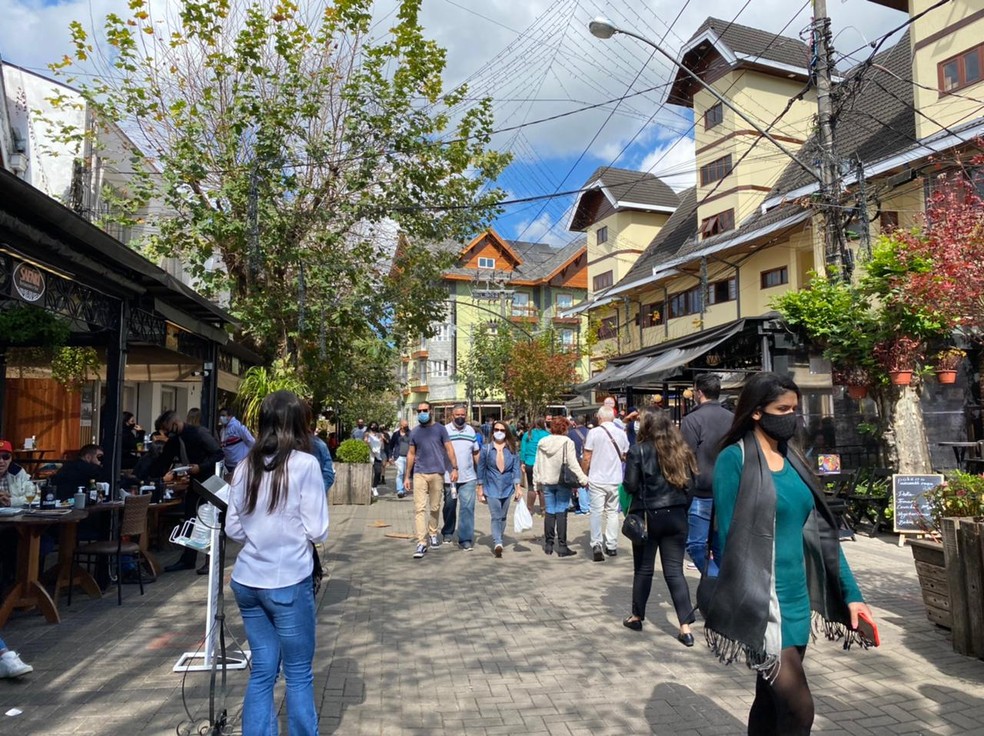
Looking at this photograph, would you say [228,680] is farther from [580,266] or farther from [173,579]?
[580,266]

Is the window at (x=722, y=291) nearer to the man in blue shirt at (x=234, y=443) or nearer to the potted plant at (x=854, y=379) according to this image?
the potted plant at (x=854, y=379)

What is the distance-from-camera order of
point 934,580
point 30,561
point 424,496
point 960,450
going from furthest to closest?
1. point 960,450
2. point 424,496
3. point 30,561
4. point 934,580

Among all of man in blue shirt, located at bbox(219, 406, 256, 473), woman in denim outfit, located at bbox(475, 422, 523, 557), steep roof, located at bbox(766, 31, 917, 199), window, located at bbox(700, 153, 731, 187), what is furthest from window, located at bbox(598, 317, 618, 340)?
man in blue shirt, located at bbox(219, 406, 256, 473)

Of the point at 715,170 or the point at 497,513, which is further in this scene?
the point at 715,170

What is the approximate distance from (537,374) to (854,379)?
860 inches

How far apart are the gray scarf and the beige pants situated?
6427 millimetres

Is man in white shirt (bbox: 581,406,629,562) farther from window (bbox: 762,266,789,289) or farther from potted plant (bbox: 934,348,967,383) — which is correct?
window (bbox: 762,266,789,289)

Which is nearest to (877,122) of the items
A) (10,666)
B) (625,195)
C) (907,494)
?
Result: (907,494)

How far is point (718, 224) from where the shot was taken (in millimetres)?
23656

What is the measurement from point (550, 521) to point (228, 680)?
5135 mm

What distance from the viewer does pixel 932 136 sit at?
1475 cm

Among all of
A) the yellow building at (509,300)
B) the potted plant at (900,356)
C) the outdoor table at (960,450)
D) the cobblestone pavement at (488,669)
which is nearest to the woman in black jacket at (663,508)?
the cobblestone pavement at (488,669)

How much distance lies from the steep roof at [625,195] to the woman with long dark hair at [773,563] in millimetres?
27543

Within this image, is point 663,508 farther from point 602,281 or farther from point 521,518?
point 602,281
